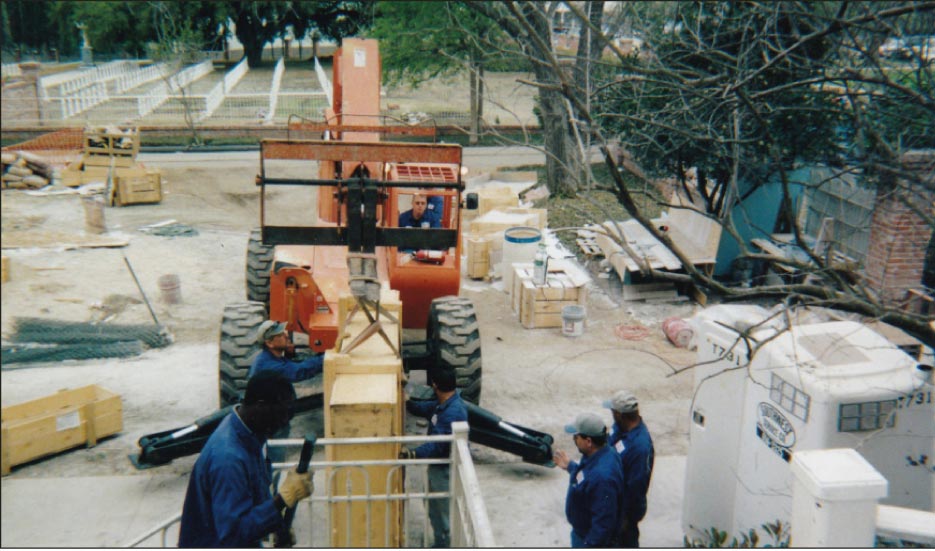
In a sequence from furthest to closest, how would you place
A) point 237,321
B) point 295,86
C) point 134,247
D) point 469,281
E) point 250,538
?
point 295,86, point 134,247, point 469,281, point 237,321, point 250,538

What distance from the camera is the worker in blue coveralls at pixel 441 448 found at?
5.63 metres

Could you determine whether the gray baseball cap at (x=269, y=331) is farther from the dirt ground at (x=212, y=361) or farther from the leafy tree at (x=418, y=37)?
the leafy tree at (x=418, y=37)

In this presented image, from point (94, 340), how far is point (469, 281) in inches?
224

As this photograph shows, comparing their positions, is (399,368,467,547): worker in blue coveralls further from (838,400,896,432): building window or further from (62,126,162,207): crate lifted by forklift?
(62,126,162,207): crate lifted by forklift

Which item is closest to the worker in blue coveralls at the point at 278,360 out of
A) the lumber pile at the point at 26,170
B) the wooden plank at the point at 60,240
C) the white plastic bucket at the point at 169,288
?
the white plastic bucket at the point at 169,288

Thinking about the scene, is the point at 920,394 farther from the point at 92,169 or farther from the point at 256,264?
the point at 92,169

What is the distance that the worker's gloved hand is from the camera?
12.9 feet

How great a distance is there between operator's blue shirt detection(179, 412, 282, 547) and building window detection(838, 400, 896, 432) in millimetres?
3165

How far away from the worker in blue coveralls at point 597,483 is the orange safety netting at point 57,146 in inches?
774

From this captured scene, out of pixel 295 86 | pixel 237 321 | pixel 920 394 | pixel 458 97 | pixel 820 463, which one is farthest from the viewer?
pixel 458 97

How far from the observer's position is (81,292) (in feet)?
39.4

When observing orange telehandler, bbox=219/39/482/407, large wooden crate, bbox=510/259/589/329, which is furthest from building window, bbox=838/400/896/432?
large wooden crate, bbox=510/259/589/329

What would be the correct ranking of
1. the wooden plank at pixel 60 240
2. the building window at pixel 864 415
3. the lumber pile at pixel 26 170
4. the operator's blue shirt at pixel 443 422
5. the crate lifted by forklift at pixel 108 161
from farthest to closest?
1. the lumber pile at pixel 26 170
2. the crate lifted by forklift at pixel 108 161
3. the wooden plank at pixel 60 240
4. the operator's blue shirt at pixel 443 422
5. the building window at pixel 864 415

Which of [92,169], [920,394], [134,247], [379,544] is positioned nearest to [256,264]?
[134,247]
